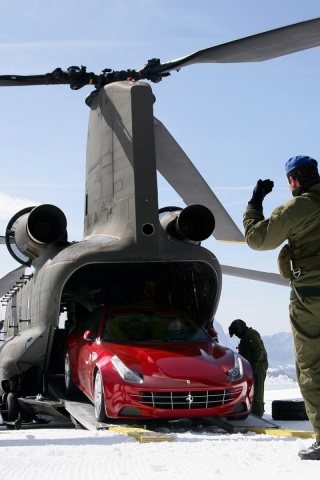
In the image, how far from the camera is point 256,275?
45.7 feet

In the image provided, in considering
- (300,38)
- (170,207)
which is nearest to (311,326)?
(300,38)

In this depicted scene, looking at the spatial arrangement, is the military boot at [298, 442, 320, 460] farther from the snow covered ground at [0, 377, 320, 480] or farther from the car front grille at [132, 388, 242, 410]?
the car front grille at [132, 388, 242, 410]

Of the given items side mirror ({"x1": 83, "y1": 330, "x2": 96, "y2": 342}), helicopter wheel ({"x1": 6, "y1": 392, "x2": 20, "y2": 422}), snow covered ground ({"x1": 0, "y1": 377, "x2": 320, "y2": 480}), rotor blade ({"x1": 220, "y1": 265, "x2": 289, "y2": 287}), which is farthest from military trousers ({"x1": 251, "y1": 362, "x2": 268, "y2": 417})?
snow covered ground ({"x1": 0, "y1": 377, "x2": 320, "y2": 480})

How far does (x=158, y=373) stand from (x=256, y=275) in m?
6.70

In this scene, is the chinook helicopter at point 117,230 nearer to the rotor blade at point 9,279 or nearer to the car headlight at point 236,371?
the rotor blade at point 9,279

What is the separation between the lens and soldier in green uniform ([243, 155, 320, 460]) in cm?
420

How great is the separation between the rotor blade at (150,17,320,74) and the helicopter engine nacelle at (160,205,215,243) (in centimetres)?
210

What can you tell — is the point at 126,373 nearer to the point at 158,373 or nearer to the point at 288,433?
the point at 158,373

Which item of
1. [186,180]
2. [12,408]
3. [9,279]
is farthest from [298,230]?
[9,279]

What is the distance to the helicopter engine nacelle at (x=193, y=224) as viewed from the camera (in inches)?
384

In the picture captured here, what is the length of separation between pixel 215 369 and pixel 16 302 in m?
6.01

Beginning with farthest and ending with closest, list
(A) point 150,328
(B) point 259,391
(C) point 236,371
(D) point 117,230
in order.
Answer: (B) point 259,391
(D) point 117,230
(A) point 150,328
(C) point 236,371

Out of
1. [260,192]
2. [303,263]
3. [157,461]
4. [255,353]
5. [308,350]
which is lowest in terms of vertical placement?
[157,461]

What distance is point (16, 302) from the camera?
12789 millimetres
